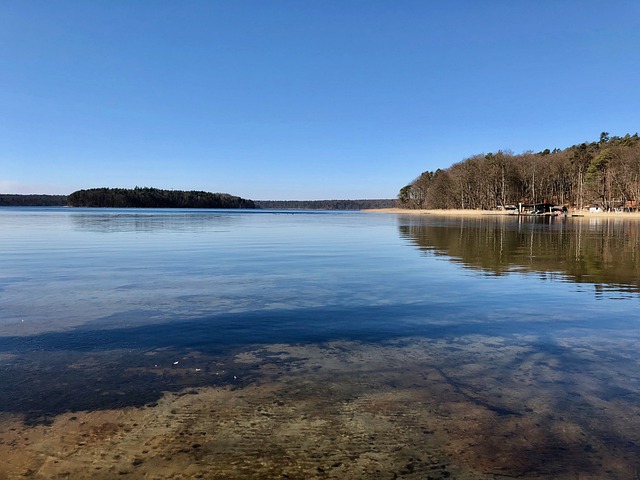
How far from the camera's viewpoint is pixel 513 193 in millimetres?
139000

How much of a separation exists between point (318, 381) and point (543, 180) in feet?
474

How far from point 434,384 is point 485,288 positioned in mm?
7763

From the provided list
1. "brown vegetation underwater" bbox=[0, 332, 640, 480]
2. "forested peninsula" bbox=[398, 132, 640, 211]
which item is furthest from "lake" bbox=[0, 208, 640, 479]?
"forested peninsula" bbox=[398, 132, 640, 211]

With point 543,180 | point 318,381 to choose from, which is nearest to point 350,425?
point 318,381

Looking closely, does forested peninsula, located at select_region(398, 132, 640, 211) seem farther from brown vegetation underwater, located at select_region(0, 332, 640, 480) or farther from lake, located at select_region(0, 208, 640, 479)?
brown vegetation underwater, located at select_region(0, 332, 640, 480)

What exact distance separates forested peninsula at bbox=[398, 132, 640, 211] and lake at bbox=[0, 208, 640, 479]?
11401 cm

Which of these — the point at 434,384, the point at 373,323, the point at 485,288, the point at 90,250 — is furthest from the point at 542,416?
the point at 90,250

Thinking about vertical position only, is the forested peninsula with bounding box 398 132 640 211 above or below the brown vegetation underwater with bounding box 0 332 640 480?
above

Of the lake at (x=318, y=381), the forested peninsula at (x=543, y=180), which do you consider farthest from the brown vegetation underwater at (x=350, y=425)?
the forested peninsula at (x=543, y=180)

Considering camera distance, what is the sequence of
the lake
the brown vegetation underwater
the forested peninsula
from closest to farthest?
the brown vegetation underwater < the lake < the forested peninsula

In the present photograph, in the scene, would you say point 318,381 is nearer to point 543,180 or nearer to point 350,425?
point 350,425

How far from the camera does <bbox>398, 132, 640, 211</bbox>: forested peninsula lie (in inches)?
4328

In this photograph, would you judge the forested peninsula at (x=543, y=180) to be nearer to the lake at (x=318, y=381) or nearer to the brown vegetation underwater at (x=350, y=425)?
the lake at (x=318, y=381)

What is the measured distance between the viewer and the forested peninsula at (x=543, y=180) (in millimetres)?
109938
